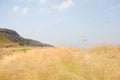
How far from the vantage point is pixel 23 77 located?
5906mm

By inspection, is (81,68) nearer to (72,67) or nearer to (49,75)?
(72,67)

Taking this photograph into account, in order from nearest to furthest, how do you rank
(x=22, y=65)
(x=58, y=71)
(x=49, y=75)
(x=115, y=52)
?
(x=49, y=75) → (x=58, y=71) → (x=22, y=65) → (x=115, y=52)

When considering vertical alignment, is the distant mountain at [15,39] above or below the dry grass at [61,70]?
above

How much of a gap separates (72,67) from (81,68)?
0.25 m

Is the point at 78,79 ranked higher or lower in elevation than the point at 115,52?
lower

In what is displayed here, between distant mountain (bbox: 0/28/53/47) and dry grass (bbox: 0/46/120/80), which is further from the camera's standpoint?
distant mountain (bbox: 0/28/53/47)

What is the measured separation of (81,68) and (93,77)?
624 mm

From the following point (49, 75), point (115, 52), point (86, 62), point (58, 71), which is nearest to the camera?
point (49, 75)

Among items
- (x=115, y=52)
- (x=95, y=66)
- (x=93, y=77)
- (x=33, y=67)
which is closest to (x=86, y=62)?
(x=95, y=66)

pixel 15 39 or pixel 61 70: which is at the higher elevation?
pixel 15 39

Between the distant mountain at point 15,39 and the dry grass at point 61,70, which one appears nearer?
the dry grass at point 61,70

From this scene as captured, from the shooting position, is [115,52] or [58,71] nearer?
[58,71]

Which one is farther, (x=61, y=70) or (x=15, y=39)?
(x=15, y=39)

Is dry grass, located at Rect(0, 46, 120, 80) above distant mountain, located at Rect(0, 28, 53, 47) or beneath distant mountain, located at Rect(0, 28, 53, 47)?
beneath
